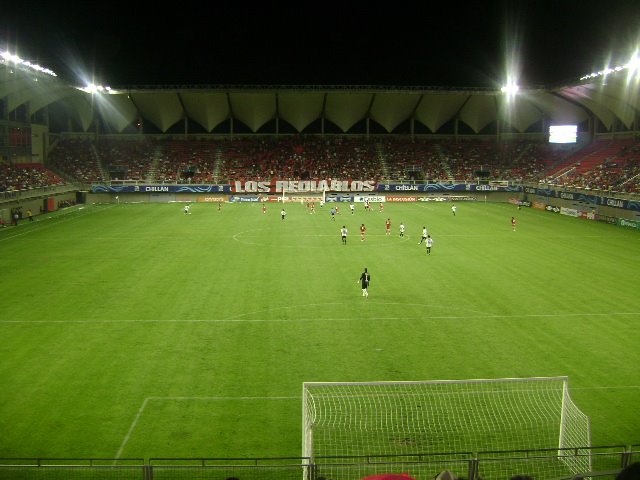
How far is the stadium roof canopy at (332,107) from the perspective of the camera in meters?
71.5

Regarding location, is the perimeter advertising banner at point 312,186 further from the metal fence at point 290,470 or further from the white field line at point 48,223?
the metal fence at point 290,470

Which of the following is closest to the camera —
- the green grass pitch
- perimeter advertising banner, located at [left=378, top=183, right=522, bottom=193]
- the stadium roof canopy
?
the green grass pitch

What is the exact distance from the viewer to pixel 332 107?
83.1 m

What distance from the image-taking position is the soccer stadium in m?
12.7

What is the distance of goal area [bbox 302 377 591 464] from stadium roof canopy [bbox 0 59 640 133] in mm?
58979

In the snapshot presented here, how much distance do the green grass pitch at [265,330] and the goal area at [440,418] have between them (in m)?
0.72

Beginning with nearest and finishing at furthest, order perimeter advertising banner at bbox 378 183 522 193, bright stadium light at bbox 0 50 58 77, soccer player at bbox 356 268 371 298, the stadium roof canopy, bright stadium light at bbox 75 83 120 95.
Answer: soccer player at bbox 356 268 371 298 → bright stadium light at bbox 0 50 58 77 → bright stadium light at bbox 75 83 120 95 → the stadium roof canopy → perimeter advertising banner at bbox 378 183 522 193

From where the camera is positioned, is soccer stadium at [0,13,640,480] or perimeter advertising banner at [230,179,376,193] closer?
soccer stadium at [0,13,640,480]

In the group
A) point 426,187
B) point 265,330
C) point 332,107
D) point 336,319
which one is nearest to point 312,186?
point 332,107

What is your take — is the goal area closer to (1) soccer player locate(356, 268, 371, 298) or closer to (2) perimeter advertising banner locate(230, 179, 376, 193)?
(1) soccer player locate(356, 268, 371, 298)

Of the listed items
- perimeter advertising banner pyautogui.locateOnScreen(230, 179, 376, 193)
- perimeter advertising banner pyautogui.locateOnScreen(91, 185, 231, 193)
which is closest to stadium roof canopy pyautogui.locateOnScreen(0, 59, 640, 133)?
perimeter advertising banner pyautogui.locateOnScreen(230, 179, 376, 193)

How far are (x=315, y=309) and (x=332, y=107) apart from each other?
6334 centimetres

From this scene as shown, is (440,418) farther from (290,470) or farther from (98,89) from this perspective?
(98,89)

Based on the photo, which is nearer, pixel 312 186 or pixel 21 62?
pixel 21 62
